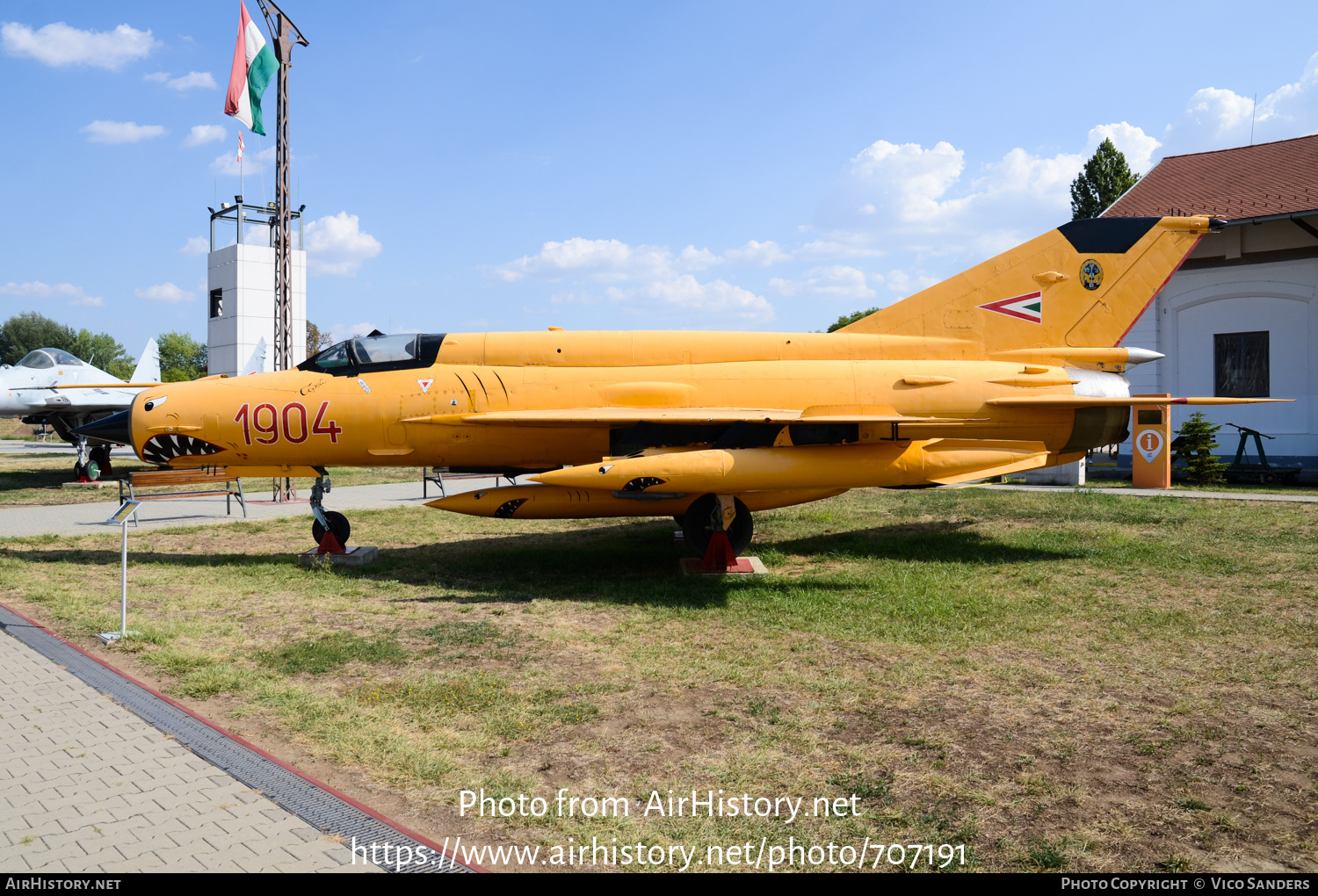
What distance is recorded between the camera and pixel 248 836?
12.0 feet

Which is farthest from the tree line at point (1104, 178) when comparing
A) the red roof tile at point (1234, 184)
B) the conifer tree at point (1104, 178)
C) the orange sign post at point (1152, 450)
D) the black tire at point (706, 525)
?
the black tire at point (706, 525)

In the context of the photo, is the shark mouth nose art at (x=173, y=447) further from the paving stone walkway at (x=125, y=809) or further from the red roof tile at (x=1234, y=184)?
the red roof tile at (x=1234, y=184)

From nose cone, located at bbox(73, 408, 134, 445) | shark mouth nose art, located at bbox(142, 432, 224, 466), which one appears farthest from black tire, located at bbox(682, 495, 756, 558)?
nose cone, located at bbox(73, 408, 134, 445)

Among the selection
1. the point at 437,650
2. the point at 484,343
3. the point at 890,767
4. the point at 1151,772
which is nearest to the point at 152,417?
the point at 484,343

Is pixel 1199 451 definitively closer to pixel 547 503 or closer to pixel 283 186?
pixel 547 503

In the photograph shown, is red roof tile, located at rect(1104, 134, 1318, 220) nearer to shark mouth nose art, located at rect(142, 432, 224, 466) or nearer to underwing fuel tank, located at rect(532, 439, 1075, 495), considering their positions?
underwing fuel tank, located at rect(532, 439, 1075, 495)

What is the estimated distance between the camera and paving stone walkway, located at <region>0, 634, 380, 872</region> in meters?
3.45

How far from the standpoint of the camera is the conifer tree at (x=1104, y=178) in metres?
44.2

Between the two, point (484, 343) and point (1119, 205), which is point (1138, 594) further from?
point (1119, 205)

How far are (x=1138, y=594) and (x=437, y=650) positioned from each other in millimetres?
7078

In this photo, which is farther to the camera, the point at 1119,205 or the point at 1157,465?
the point at 1119,205

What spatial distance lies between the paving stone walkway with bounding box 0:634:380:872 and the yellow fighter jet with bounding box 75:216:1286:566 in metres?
5.20

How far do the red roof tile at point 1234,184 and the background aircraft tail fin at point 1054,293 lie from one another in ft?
41.9

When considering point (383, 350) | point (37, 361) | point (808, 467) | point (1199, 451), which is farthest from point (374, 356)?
point (37, 361)
